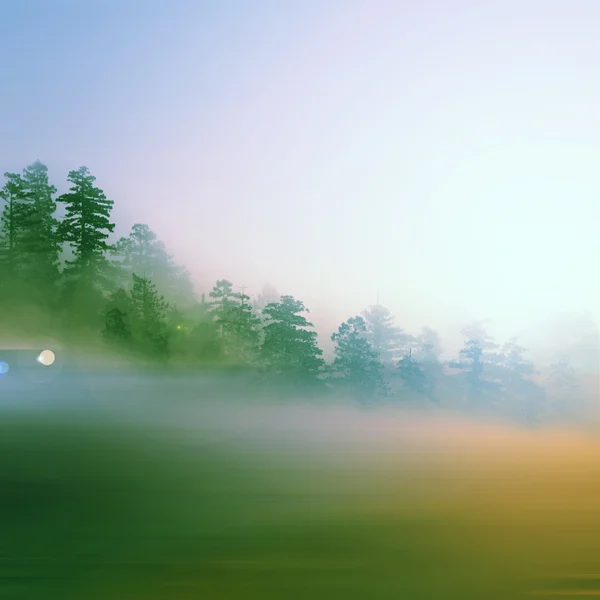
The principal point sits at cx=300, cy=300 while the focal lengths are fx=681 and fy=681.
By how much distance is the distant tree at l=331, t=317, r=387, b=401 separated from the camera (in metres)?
64.7

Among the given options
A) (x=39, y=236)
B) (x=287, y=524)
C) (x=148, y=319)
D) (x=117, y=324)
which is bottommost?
(x=287, y=524)

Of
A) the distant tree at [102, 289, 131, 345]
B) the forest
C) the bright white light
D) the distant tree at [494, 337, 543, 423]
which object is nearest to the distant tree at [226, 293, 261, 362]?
the forest

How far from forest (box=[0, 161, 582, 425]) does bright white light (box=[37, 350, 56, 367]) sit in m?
28.4

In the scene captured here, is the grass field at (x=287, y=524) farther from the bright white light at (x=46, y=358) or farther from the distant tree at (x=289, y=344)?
the distant tree at (x=289, y=344)

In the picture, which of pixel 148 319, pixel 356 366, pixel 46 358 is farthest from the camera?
pixel 356 366

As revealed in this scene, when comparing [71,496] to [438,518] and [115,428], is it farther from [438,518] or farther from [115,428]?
[115,428]

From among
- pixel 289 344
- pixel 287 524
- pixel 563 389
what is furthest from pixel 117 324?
pixel 563 389

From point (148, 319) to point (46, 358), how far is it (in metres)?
34.0

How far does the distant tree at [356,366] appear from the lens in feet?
212

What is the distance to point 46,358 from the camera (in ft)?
A: 67.9

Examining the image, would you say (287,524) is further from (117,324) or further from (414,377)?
(414,377)

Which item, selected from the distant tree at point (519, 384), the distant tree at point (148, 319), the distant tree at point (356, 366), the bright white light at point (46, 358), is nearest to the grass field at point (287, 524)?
the bright white light at point (46, 358)

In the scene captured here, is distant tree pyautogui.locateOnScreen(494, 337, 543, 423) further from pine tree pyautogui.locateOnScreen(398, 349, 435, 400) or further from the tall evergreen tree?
the tall evergreen tree

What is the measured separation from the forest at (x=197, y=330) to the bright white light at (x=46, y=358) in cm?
2843
